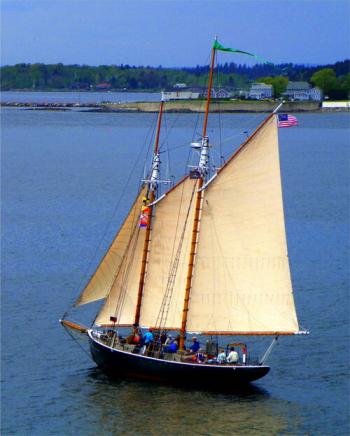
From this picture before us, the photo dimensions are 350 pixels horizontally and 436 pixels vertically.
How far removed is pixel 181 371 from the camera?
3794cm

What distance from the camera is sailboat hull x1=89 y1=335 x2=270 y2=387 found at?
3769 centimetres

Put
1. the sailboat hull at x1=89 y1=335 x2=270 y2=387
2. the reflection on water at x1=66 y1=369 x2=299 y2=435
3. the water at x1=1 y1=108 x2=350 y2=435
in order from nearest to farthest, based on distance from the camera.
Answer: the reflection on water at x1=66 y1=369 x2=299 y2=435 < the water at x1=1 y1=108 x2=350 y2=435 < the sailboat hull at x1=89 y1=335 x2=270 y2=387

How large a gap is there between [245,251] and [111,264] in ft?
14.7

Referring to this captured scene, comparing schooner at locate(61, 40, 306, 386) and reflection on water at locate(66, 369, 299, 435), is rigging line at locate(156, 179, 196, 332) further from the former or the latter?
reflection on water at locate(66, 369, 299, 435)

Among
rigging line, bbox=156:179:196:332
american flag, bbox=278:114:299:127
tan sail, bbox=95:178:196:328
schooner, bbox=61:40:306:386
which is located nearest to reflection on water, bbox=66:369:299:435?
schooner, bbox=61:40:306:386

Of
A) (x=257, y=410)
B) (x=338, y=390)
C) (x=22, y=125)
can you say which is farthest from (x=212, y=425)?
(x=22, y=125)

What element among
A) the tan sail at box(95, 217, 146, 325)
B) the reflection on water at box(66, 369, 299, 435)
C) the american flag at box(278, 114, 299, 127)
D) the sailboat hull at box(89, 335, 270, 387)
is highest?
the american flag at box(278, 114, 299, 127)

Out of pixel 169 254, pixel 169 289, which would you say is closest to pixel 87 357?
pixel 169 289

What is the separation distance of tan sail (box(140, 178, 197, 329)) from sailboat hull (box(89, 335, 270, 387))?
80.4 inches

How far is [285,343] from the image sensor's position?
138ft

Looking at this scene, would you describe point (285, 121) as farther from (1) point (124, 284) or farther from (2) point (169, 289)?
(1) point (124, 284)

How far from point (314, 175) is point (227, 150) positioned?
11.9 metres

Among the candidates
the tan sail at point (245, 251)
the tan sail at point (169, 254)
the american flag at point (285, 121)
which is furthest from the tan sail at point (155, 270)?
the american flag at point (285, 121)

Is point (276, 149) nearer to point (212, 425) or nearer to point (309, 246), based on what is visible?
point (212, 425)
